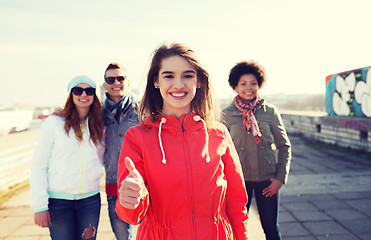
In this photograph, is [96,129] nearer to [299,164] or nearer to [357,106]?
[299,164]

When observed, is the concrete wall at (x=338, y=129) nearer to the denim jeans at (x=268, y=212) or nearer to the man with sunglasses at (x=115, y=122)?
the denim jeans at (x=268, y=212)

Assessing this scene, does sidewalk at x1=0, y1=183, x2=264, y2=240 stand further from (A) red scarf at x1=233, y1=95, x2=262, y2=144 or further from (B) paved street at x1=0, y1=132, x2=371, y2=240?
(A) red scarf at x1=233, y1=95, x2=262, y2=144

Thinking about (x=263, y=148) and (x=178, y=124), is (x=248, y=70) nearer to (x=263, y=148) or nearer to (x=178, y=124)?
(x=263, y=148)

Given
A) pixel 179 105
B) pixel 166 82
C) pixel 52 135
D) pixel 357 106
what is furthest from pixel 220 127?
pixel 357 106

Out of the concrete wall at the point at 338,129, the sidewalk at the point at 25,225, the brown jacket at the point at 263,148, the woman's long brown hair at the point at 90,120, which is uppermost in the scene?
the woman's long brown hair at the point at 90,120

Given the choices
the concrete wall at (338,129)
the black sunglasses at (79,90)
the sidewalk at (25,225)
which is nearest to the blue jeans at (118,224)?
the black sunglasses at (79,90)

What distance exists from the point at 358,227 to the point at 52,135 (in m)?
4.07

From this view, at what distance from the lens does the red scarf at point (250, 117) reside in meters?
2.60

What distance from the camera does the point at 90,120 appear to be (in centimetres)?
246

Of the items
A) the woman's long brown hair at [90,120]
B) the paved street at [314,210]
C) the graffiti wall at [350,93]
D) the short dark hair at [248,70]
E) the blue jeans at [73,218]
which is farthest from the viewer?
the graffiti wall at [350,93]

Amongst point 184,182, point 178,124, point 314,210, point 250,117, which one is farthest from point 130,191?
point 314,210

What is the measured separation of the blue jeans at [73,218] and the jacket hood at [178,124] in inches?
45.1

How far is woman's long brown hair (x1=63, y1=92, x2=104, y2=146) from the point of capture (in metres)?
2.33

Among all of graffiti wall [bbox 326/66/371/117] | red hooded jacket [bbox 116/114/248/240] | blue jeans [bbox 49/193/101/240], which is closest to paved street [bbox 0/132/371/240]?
blue jeans [bbox 49/193/101/240]
